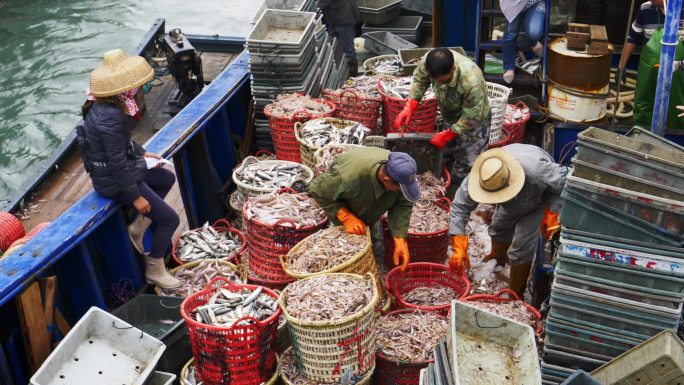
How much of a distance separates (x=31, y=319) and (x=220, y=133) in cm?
376

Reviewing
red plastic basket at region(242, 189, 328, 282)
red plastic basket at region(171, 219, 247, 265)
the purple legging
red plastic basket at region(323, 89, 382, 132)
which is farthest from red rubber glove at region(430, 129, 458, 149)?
the purple legging

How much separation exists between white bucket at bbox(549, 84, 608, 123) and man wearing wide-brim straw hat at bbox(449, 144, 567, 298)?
2.56 metres

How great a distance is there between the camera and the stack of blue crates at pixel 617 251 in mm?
4555

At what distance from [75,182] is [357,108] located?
4.15m

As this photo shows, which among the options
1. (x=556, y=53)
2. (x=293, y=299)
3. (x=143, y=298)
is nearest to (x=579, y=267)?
(x=293, y=299)

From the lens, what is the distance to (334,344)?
5102 mm

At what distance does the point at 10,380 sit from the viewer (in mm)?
5379

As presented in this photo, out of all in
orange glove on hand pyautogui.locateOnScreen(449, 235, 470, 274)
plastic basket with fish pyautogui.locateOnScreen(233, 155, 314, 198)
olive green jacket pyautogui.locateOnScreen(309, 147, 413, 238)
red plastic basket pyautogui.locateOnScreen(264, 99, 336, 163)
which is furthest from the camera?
red plastic basket pyautogui.locateOnScreen(264, 99, 336, 163)

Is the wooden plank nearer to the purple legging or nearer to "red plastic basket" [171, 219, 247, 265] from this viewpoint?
the purple legging

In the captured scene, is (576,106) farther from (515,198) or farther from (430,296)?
(430,296)

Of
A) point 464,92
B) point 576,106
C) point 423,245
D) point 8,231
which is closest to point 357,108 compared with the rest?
point 464,92

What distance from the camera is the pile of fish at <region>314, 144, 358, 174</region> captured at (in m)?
7.11

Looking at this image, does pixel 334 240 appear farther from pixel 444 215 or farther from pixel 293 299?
pixel 444 215

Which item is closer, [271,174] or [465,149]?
[271,174]
